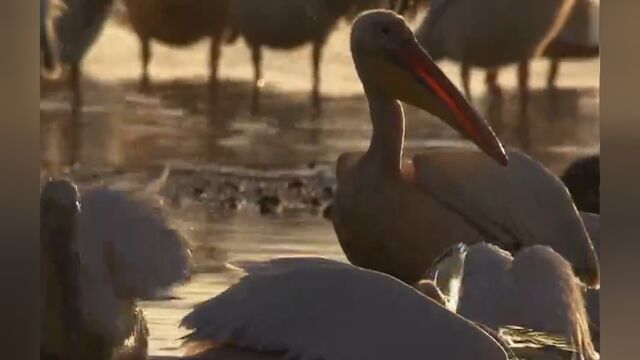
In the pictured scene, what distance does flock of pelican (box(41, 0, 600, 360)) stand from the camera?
1960 mm

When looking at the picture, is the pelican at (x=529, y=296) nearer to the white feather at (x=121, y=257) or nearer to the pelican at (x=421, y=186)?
the pelican at (x=421, y=186)

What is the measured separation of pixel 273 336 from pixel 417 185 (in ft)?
1.33

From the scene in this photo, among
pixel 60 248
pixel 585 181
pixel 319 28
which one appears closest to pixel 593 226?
pixel 585 181

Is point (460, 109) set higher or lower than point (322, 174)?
higher

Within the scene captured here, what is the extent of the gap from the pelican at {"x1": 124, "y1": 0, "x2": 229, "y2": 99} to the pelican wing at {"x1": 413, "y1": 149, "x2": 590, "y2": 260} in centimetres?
45

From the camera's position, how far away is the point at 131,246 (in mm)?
2062

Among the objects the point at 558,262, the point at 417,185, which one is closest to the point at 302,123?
the point at 417,185

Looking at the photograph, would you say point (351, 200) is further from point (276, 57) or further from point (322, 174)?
point (276, 57)

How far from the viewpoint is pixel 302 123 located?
6.70 feet

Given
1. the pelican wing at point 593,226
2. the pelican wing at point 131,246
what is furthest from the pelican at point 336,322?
the pelican wing at point 593,226

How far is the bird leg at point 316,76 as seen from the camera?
2041 millimetres

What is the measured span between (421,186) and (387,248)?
0.14m

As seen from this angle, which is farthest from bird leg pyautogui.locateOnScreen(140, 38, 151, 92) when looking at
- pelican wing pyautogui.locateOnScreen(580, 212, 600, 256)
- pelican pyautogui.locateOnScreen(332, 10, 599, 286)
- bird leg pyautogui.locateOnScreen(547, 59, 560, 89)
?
pelican wing pyautogui.locateOnScreen(580, 212, 600, 256)

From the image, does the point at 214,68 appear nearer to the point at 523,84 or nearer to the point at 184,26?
the point at 184,26
